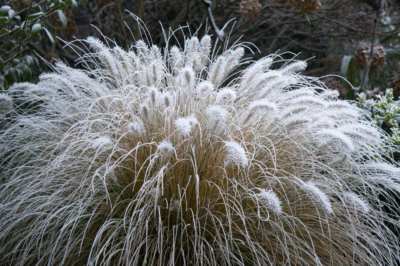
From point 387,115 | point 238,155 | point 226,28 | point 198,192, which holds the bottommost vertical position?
point 226,28

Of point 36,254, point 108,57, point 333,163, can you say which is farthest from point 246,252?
point 108,57

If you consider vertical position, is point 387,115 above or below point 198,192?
below

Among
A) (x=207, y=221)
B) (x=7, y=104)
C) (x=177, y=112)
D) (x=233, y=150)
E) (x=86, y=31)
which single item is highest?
(x=233, y=150)

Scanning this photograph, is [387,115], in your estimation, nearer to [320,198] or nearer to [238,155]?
[320,198]

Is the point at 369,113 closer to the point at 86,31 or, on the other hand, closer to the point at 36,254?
the point at 36,254

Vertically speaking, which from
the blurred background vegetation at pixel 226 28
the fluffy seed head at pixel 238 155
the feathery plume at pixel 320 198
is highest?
the fluffy seed head at pixel 238 155

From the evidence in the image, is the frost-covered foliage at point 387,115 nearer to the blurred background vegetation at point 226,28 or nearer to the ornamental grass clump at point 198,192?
the blurred background vegetation at point 226,28

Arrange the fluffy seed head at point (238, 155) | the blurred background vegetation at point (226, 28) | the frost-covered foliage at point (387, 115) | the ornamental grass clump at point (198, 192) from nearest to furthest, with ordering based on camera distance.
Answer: the fluffy seed head at point (238, 155) → the ornamental grass clump at point (198, 192) → the frost-covered foliage at point (387, 115) → the blurred background vegetation at point (226, 28)

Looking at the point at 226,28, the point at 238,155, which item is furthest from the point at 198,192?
the point at 226,28

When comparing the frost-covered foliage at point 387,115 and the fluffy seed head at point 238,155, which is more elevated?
the fluffy seed head at point 238,155

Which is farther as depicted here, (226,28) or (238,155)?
(226,28)

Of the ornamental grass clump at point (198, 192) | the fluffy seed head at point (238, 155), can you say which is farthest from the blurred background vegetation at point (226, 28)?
the fluffy seed head at point (238, 155)
